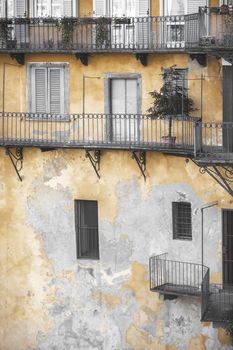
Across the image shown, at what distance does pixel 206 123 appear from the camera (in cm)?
5503

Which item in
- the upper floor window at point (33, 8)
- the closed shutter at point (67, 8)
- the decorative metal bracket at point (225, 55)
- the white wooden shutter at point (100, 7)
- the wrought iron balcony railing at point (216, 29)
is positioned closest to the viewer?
the wrought iron balcony railing at point (216, 29)

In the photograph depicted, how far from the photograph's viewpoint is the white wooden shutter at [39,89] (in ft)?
190

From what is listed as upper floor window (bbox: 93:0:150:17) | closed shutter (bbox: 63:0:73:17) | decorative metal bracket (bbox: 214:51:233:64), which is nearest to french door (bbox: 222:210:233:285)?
decorative metal bracket (bbox: 214:51:233:64)

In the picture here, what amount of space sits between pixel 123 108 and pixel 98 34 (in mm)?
2572

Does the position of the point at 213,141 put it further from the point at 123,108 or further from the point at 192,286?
the point at 192,286

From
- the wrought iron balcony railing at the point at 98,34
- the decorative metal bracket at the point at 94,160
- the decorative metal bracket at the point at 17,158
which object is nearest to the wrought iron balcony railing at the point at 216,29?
the wrought iron balcony railing at the point at 98,34

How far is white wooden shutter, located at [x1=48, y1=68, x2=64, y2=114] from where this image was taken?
189 feet

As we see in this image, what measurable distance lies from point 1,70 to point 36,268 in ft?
21.8

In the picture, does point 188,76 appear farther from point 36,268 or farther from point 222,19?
point 36,268

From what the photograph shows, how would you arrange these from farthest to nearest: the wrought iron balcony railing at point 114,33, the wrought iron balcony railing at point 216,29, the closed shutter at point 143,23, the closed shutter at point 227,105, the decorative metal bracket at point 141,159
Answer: the decorative metal bracket at point 141,159 → the closed shutter at point 143,23 → the closed shutter at point 227,105 → the wrought iron balcony railing at point 114,33 → the wrought iron balcony railing at point 216,29

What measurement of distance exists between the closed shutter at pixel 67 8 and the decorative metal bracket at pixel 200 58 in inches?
180

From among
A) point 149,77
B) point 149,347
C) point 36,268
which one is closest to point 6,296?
point 36,268

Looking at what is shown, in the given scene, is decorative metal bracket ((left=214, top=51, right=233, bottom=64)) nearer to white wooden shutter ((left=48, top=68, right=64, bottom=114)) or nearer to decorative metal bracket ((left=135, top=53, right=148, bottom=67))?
decorative metal bracket ((left=135, top=53, right=148, bottom=67))

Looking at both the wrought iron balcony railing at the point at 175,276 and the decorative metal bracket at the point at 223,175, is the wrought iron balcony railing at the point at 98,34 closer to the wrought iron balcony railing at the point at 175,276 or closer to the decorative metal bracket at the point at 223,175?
the decorative metal bracket at the point at 223,175
